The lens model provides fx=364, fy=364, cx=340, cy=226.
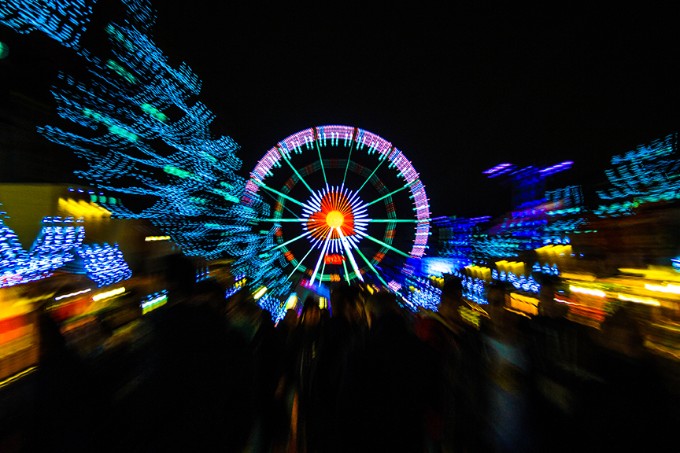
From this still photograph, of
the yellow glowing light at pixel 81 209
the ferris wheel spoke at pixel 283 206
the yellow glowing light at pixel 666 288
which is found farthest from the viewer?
the ferris wheel spoke at pixel 283 206

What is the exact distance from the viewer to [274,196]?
45.5 ft

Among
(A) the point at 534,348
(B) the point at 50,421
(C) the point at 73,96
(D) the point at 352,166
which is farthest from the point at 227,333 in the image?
(D) the point at 352,166

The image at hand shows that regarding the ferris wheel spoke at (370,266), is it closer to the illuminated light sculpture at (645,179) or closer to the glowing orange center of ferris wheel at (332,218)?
the glowing orange center of ferris wheel at (332,218)

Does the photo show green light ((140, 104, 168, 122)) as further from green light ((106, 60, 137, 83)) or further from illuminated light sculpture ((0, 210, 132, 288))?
illuminated light sculpture ((0, 210, 132, 288))

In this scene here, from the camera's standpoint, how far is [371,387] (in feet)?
8.21

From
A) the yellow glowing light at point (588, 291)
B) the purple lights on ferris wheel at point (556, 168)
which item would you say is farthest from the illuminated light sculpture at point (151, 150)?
the purple lights on ferris wheel at point (556, 168)

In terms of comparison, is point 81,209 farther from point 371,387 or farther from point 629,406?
point 629,406

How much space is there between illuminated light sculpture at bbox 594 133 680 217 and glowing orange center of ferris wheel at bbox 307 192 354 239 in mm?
9274

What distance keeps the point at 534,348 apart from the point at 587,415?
0.95m

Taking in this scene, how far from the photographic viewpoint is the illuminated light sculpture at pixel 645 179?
13.9m

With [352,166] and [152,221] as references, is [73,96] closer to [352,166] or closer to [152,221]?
[152,221]

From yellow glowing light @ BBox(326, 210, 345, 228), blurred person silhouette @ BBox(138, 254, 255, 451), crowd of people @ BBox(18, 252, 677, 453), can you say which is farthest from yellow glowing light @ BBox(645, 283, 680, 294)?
yellow glowing light @ BBox(326, 210, 345, 228)

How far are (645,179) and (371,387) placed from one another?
19621 millimetres

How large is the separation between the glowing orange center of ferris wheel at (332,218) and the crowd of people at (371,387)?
32.1 feet
